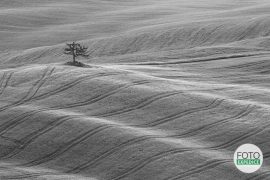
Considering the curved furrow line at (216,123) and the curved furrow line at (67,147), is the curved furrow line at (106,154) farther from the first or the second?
the curved furrow line at (216,123)

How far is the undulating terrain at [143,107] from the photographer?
9.30 meters

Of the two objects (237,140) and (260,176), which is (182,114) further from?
(260,176)

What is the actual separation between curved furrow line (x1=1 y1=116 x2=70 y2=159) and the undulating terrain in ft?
0.06

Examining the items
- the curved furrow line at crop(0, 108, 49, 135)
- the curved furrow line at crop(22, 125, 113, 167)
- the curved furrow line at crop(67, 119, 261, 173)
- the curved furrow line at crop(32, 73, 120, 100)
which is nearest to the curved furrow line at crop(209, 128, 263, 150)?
the curved furrow line at crop(67, 119, 261, 173)

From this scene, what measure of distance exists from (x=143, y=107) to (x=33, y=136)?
6.25 feet

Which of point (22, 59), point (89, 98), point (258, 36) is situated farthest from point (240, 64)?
point (22, 59)

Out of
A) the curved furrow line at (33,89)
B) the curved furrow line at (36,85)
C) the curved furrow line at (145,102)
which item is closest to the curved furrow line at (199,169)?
the curved furrow line at (145,102)

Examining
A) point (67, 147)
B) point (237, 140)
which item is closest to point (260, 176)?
point (237, 140)

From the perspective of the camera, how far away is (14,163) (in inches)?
386

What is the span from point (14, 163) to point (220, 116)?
3230 millimetres

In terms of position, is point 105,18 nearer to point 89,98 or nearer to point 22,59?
point 22,59

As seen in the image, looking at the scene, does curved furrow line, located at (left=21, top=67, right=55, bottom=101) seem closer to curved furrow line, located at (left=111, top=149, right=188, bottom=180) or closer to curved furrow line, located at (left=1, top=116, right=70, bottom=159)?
curved furrow line, located at (left=1, top=116, right=70, bottom=159)

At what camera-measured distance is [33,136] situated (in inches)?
413

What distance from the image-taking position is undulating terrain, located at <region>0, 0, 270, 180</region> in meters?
9.30
